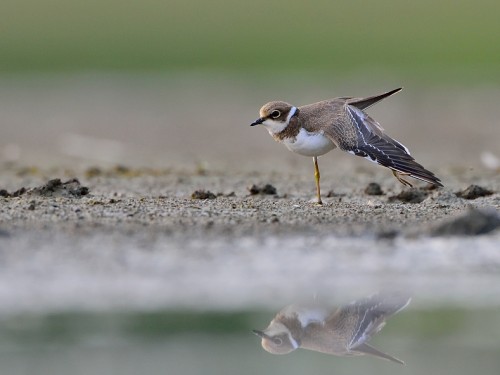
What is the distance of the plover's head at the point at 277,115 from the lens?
1089 centimetres

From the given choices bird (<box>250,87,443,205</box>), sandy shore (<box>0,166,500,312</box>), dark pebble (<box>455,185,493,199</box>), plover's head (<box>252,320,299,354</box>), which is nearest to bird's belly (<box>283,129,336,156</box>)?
bird (<box>250,87,443,205</box>)

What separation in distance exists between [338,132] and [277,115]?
656mm

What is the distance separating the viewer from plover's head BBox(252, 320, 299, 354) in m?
6.86

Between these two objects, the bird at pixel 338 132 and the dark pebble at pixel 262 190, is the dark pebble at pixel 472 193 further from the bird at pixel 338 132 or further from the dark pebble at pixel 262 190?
the dark pebble at pixel 262 190

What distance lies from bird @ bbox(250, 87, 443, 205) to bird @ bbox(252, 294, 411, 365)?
280cm

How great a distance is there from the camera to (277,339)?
6.96 meters

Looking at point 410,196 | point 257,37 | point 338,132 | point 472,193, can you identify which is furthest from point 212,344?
point 257,37

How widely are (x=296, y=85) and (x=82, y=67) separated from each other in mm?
6559

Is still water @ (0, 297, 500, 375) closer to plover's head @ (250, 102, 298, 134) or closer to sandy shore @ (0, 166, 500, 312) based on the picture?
sandy shore @ (0, 166, 500, 312)

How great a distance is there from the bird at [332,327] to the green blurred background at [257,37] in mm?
18330

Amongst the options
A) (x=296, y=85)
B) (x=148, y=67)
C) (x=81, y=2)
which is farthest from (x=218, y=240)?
(x=81, y=2)

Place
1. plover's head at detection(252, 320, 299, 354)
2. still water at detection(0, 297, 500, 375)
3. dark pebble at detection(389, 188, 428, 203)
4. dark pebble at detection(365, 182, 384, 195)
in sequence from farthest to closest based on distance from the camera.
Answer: dark pebble at detection(365, 182, 384, 195), dark pebble at detection(389, 188, 428, 203), plover's head at detection(252, 320, 299, 354), still water at detection(0, 297, 500, 375)

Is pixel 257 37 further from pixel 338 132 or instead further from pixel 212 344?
pixel 212 344

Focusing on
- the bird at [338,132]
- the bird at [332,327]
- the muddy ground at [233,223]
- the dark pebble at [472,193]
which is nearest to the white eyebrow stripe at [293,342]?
the bird at [332,327]
